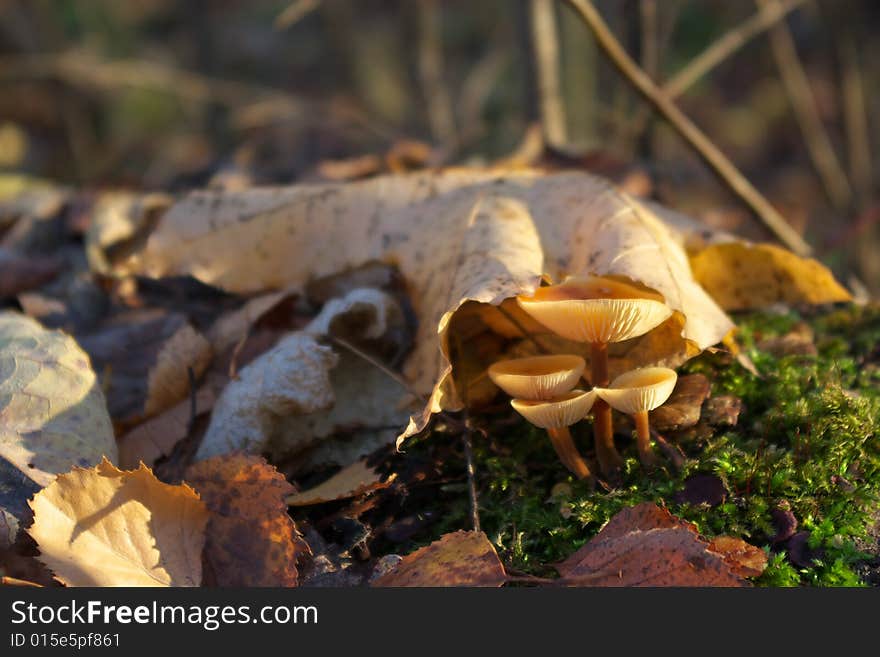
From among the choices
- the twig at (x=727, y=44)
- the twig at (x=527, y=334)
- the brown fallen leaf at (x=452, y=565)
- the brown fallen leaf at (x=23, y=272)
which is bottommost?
the brown fallen leaf at (x=452, y=565)

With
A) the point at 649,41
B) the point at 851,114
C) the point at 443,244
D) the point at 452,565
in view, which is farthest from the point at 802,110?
the point at 452,565

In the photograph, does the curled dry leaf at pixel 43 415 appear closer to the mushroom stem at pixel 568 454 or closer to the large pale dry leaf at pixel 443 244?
the large pale dry leaf at pixel 443 244

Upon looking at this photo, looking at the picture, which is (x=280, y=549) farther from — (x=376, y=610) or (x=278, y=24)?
(x=278, y=24)

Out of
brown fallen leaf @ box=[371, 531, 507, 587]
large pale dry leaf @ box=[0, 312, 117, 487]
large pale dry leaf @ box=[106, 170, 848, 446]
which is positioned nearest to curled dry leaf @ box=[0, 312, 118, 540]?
large pale dry leaf @ box=[0, 312, 117, 487]

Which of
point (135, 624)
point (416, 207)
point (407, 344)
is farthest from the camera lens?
point (416, 207)

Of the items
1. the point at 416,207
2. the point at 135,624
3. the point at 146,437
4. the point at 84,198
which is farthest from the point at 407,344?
the point at 84,198

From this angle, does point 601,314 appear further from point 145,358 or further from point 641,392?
point 145,358

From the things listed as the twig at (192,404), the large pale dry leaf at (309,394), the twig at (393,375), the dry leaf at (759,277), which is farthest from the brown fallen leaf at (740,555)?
the twig at (192,404)
